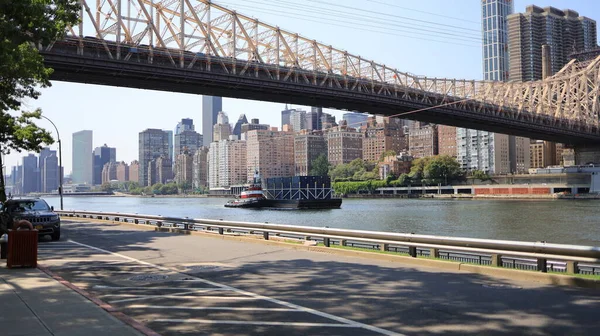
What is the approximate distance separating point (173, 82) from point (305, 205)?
Result: 45.2m

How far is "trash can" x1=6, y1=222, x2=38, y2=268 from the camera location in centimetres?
1395

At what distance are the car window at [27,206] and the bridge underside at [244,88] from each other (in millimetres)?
26210

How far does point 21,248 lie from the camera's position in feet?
46.2

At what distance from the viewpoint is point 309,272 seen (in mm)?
13492

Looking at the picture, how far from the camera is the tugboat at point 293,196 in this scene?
9831 centimetres

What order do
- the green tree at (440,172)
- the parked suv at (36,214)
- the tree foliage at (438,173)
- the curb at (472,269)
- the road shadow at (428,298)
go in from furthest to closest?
the tree foliage at (438,173) → the green tree at (440,172) → the parked suv at (36,214) → the curb at (472,269) → the road shadow at (428,298)

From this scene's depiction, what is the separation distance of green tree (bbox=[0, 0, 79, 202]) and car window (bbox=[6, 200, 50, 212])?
2.61 metres

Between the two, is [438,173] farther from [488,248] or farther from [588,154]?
[488,248]

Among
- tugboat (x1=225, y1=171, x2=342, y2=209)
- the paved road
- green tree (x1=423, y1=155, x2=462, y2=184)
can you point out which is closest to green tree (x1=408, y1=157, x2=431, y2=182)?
green tree (x1=423, y1=155, x2=462, y2=184)

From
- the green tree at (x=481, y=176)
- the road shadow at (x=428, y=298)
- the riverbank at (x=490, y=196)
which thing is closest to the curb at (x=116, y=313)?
the road shadow at (x=428, y=298)

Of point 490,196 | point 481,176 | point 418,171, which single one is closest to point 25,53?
point 490,196

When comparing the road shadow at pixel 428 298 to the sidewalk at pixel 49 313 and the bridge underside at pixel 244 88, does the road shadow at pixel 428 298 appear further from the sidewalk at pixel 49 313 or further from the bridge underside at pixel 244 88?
the bridge underside at pixel 244 88

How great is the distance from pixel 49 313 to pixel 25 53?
14.2m

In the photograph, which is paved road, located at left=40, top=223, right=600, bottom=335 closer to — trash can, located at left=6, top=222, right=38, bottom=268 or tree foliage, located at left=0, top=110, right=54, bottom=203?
trash can, located at left=6, top=222, right=38, bottom=268
